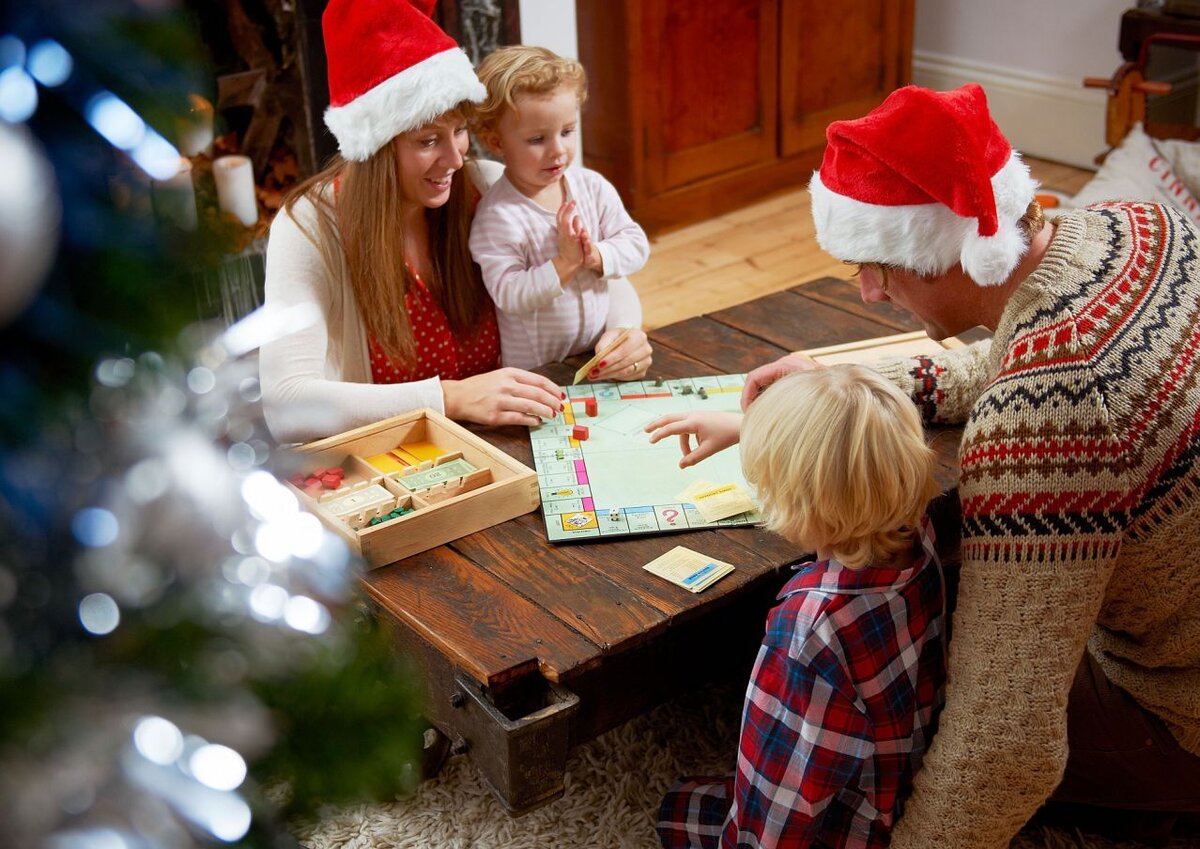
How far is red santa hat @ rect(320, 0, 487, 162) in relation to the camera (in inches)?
77.2

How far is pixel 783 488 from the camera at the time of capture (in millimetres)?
1389

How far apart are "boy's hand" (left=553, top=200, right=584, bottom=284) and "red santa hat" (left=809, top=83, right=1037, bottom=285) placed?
0.66 metres

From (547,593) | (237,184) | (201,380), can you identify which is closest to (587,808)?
(547,593)

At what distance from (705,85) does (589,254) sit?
2390 millimetres

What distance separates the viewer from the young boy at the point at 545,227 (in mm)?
2098

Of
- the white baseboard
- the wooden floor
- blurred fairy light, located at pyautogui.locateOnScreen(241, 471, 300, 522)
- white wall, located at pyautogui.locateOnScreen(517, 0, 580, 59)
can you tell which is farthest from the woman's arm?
the white baseboard

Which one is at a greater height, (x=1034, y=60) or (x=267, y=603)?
(x=267, y=603)

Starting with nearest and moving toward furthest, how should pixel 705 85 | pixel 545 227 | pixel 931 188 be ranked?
pixel 931 188 < pixel 545 227 < pixel 705 85

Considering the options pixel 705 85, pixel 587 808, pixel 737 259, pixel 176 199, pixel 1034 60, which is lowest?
pixel 737 259

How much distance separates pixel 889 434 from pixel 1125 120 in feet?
10.2

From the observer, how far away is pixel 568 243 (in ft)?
6.95

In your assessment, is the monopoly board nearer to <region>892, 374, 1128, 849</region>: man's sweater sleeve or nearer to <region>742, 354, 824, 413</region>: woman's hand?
<region>742, 354, 824, 413</region>: woman's hand

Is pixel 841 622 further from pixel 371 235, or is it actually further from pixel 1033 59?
pixel 1033 59

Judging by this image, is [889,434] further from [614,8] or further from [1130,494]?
[614,8]
